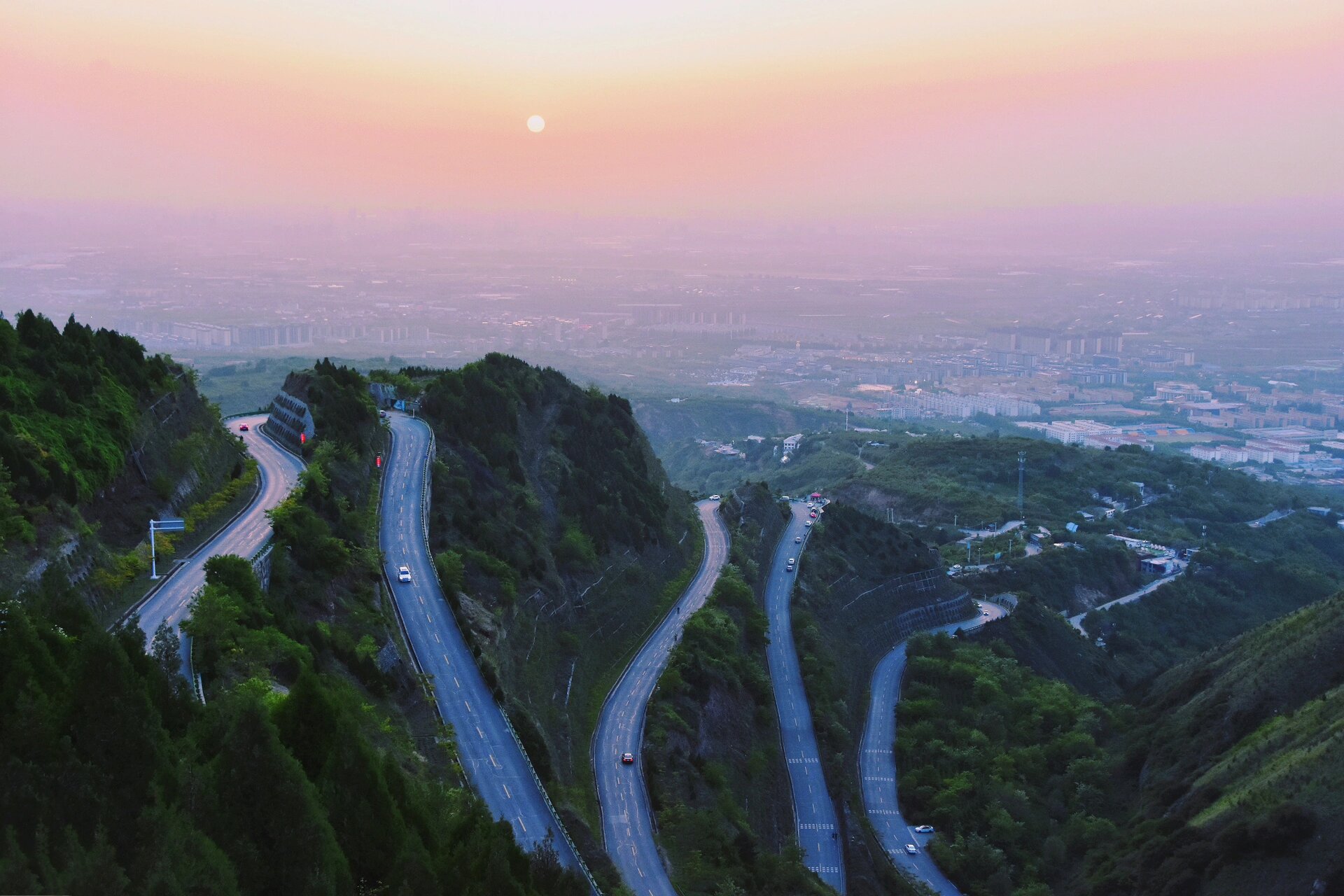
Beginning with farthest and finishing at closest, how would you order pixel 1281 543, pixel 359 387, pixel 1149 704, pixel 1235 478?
pixel 1235 478 → pixel 1281 543 → pixel 1149 704 → pixel 359 387

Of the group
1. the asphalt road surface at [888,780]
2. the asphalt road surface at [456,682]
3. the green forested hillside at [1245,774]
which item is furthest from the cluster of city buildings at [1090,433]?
the asphalt road surface at [456,682]

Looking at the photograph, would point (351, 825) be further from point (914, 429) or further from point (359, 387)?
point (914, 429)

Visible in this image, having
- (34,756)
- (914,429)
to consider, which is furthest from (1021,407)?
(34,756)

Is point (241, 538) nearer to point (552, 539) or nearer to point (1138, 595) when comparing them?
point (552, 539)

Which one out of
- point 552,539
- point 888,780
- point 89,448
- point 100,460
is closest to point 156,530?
point 100,460

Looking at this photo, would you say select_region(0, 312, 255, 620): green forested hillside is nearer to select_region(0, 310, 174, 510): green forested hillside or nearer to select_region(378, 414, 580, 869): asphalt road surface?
select_region(0, 310, 174, 510): green forested hillside

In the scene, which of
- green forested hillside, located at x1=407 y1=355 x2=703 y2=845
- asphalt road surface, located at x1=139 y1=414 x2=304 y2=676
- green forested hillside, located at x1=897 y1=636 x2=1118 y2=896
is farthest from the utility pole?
asphalt road surface, located at x1=139 y1=414 x2=304 y2=676

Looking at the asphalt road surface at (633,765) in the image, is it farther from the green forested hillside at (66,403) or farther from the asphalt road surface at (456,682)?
the green forested hillside at (66,403)
